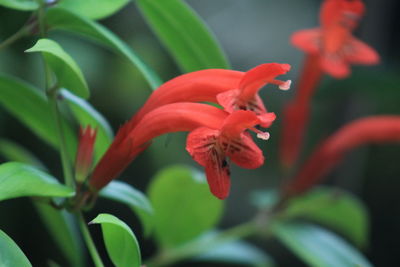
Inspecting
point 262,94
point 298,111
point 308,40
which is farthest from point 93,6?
point 262,94

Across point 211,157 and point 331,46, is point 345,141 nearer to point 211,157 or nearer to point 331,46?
point 331,46

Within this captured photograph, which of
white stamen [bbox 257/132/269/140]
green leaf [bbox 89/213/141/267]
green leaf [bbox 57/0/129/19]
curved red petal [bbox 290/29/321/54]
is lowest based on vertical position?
green leaf [bbox 89/213/141/267]

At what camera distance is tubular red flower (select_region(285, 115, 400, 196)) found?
1071 mm

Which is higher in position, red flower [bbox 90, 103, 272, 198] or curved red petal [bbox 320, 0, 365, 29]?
curved red petal [bbox 320, 0, 365, 29]

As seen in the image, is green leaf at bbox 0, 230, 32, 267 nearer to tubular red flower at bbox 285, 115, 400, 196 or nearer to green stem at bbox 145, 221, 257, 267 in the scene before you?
green stem at bbox 145, 221, 257, 267

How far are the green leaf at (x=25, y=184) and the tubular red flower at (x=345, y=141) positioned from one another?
2.06 feet

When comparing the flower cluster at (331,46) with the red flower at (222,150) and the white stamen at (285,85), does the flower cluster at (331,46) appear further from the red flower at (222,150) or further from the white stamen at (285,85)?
the red flower at (222,150)

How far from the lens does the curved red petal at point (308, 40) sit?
0.94 metres

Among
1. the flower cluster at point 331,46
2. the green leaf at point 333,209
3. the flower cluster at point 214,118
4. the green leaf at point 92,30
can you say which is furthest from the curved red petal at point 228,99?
the green leaf at point 333,209

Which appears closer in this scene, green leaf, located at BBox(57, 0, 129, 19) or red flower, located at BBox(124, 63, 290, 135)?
red flower, located at BBox(124, 63, 290, 135)

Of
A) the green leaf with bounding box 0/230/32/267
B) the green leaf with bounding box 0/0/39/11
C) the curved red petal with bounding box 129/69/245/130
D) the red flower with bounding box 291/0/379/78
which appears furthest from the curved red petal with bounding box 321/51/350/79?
the green leaf with bounding box 0/230/32/267

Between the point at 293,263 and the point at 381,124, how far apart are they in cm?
135

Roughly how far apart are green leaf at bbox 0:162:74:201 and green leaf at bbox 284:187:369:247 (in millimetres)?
676

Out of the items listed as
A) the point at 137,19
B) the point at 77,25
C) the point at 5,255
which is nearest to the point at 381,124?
the point at 77,25
